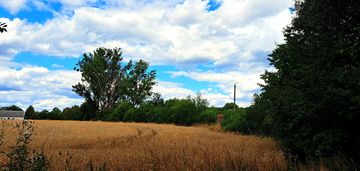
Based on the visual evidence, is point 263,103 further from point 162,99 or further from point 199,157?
point 162,99

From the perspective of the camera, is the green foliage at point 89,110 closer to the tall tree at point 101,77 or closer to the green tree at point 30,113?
the tall tree at point 101,77

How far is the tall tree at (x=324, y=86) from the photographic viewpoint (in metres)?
11.5

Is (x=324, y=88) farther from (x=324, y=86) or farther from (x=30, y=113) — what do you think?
(x=30, y=113)

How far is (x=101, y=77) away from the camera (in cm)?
8400

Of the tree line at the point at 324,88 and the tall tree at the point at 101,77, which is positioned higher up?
the tall tree at the point at 101,77

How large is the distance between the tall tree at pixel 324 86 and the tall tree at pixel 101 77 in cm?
7169

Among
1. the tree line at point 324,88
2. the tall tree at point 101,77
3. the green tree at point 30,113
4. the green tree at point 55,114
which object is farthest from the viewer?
the green tree at point 30,113

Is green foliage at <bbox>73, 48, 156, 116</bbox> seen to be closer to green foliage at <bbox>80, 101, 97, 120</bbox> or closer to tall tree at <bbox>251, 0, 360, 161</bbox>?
green foliage at <bbox>80, 101, 97, 120</bbox>

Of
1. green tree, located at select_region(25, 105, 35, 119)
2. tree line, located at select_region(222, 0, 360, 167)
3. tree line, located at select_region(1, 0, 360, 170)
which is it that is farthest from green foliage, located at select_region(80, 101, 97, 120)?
tree line, located at select_region(222, 0, 360, 167)

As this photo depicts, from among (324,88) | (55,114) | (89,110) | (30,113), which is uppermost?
(89,110)

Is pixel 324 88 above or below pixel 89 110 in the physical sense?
below

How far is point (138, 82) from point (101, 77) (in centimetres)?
1067

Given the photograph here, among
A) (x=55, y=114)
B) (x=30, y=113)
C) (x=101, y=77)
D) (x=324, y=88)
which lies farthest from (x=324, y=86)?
(x=30, y=113)

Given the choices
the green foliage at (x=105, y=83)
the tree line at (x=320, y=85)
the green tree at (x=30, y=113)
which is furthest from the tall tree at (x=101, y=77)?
the tree line at (x=320, y=85)
